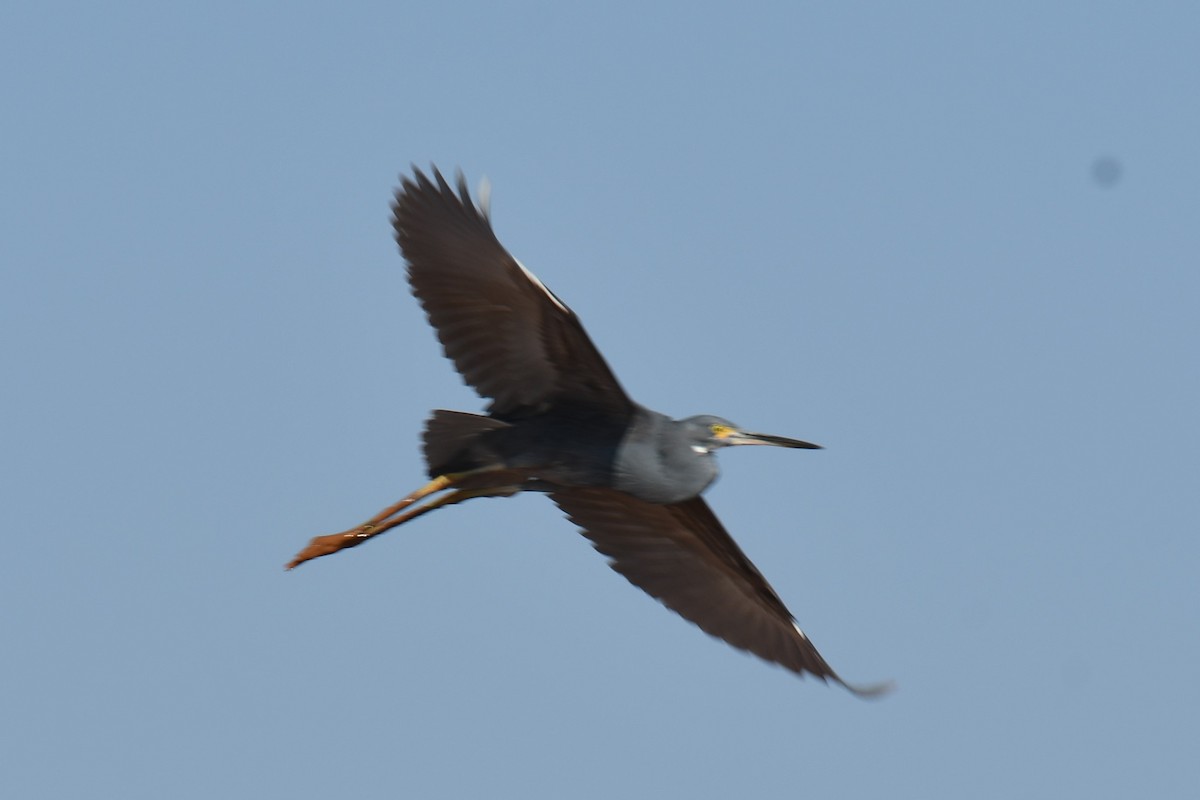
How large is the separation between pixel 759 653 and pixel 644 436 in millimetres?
2205

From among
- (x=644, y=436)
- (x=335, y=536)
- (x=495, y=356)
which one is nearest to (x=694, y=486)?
(x=644, y=436)

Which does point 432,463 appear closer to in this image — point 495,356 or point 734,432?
point 495,356

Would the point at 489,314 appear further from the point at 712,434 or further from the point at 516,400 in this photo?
the point at 712,434

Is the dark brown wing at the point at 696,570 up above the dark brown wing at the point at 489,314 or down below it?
below

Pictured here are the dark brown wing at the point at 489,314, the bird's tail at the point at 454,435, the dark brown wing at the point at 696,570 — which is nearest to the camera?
the dark brown wing at the point at 489,314

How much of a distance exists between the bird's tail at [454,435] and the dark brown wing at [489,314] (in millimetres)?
176

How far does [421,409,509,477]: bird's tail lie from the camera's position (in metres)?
11.3

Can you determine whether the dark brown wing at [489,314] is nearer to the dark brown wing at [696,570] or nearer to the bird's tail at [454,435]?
the bird's tail at [454,435]

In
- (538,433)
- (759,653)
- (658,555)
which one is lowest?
(759,653)

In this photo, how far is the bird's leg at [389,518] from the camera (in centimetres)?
1163

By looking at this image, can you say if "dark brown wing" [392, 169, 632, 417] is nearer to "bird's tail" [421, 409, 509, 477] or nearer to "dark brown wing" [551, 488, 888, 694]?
"bird's tail" [421, 409, 509, 477]

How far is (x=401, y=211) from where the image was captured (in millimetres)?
11195

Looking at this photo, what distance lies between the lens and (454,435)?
1133 cm

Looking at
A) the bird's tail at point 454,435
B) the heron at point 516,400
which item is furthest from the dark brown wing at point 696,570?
the bird's tail at point 454,435
